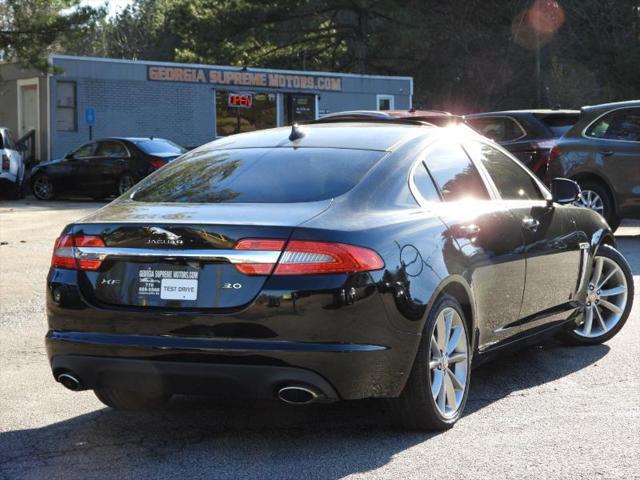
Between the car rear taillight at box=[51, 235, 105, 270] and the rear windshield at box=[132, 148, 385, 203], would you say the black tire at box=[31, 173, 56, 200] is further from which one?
the car rear taillight at box=[51, 235, 105, 270]

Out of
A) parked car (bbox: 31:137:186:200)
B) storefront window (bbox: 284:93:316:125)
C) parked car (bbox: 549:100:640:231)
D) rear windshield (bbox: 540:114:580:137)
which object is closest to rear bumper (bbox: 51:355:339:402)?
parked car (bbox: 549:100:640:231)

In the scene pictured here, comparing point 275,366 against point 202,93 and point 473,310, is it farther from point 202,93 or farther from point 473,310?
point 202,93

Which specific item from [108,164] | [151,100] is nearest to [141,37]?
[151,100]

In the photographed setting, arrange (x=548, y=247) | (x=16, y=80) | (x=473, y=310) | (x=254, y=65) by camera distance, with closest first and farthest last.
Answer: (x=473, y=310) → (x=548, y=247) → (x=16, y=80) → (x=254, y=65)

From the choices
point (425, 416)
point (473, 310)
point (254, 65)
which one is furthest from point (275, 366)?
point (254, 65)

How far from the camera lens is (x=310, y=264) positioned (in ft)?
14.5

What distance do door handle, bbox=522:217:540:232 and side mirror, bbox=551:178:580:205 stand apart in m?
0.44

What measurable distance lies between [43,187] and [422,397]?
71.9ft

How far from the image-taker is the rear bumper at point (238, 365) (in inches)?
174

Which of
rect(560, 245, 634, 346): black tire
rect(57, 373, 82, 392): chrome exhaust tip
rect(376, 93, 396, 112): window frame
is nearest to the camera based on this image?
rect(57, 373, 82, 392): chrome exhaust tip

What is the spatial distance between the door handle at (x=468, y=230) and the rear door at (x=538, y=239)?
0.58m

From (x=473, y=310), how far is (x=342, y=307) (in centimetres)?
113

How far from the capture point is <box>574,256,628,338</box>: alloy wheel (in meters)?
7.13

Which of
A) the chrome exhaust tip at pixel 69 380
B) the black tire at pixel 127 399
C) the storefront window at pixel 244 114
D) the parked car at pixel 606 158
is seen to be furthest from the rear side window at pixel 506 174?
the storefront window at pixel 244 114
